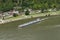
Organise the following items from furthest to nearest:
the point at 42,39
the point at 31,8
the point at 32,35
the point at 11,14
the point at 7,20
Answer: the point at 31,8
the point at 11,14
the point at 7,20
the point at 32,35
the point at 42,39

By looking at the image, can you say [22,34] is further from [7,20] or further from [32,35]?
[7,20]

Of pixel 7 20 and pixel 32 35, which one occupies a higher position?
pixel 32 35

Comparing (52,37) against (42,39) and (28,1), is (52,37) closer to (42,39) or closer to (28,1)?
(42,39)

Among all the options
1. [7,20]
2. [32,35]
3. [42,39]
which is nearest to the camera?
[42,39]

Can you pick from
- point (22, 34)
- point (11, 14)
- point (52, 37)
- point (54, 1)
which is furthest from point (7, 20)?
point (54, 1)

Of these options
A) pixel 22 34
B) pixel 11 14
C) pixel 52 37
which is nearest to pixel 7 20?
pixel 11 14

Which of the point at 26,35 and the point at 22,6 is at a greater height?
the point at 26,35

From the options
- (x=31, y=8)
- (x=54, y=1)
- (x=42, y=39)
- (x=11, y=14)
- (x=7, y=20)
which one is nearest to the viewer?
(x=42, y=39)

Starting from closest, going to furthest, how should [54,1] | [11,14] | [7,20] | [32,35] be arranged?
[32,35] < [7,20] < [11,14] < [54,1]

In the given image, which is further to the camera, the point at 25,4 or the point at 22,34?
the point at 25,4
